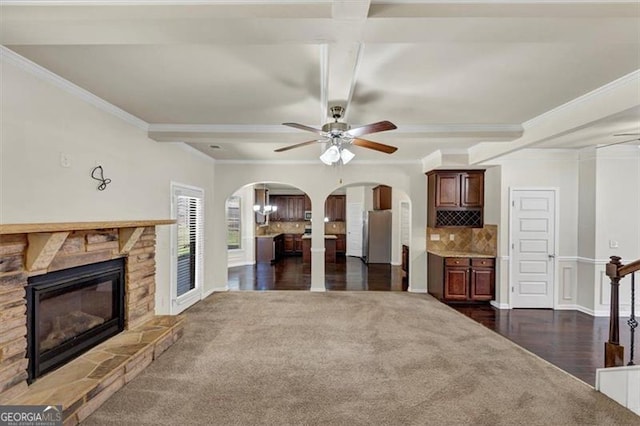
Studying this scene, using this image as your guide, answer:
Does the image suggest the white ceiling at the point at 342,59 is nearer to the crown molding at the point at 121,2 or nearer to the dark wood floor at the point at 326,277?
the crown molding at the point at 121,2

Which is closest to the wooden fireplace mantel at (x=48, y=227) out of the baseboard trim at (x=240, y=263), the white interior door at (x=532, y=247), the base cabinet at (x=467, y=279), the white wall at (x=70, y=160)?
the white wall at (x=70, y=160)

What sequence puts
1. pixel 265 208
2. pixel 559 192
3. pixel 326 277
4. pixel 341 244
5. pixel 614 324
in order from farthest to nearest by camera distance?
pixel 341 244, pixel 265 208, pixel 326 277, pixel 559 192, pixel 614 324

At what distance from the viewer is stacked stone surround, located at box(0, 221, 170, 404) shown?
76.3 inches

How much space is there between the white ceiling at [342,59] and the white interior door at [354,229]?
722 cm

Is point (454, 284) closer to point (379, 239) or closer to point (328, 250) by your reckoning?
point (379, 239)

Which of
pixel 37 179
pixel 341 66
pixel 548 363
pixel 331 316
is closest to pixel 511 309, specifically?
pixel 548 363

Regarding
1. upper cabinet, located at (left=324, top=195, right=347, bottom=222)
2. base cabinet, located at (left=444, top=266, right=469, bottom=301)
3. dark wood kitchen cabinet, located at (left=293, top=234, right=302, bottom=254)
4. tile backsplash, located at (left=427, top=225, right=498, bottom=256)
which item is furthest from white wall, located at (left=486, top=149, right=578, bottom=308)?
dark wood kitchen cabinet, located at (left=293, top=234, right=302, bottom=254)

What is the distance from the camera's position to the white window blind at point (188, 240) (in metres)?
4.52

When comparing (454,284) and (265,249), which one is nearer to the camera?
(454,284)

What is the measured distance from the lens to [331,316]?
4359 millimetres

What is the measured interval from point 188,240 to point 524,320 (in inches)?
213

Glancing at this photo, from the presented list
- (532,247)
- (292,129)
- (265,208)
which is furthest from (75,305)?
(265,208)

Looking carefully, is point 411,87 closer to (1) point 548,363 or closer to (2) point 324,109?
(2) point 324,109

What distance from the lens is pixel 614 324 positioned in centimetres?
271
